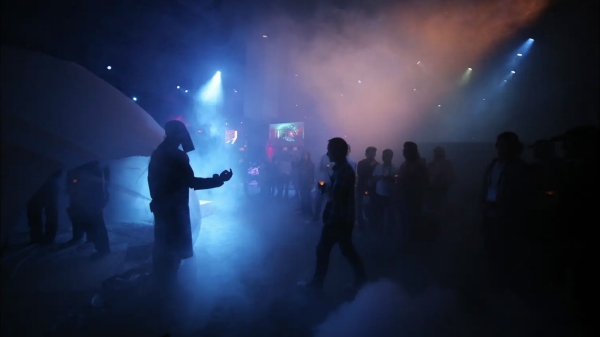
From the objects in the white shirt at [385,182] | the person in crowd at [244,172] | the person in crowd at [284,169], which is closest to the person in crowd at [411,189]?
the white shirt at [385,182]

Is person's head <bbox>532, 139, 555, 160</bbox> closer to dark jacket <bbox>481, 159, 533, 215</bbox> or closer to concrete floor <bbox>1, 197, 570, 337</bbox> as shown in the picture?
dark jacket <bbox>481, 159, 533, 215</bbox>

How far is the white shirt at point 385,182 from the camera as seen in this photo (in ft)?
15.6

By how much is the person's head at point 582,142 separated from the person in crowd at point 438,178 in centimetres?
260

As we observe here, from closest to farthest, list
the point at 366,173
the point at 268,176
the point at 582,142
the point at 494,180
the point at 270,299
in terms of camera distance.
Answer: the point at 582,142 → the point at 270,299 → the point at 494,180 → the point at 366,173 → the point at 268,176

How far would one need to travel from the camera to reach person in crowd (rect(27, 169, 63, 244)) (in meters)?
4.03

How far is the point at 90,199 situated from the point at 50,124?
1659mm

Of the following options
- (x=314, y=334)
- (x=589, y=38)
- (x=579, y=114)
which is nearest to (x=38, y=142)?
(x=314, y=334)

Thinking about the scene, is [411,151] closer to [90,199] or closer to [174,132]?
[174,132]

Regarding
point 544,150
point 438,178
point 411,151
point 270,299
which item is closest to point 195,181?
point 270,299

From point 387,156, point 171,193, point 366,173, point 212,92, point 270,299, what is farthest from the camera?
point 212,92

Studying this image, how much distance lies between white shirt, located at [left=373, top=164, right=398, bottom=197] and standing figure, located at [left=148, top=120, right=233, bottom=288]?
296 centimetres

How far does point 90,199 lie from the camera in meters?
3.78

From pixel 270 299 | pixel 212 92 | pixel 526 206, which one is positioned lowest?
pixel 270 299

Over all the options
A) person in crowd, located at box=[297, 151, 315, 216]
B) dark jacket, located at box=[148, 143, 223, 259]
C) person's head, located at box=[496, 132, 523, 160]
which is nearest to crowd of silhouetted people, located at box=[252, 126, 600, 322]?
person's head, located at box=[496, 132, 523, 160]
